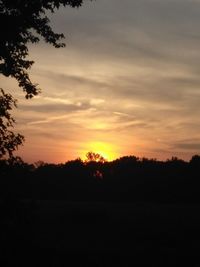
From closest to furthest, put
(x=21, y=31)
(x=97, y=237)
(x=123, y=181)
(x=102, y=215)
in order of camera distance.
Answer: (x=21, y=31), (x=97, y=237), (x=102, y=215), (x=123, y=181)

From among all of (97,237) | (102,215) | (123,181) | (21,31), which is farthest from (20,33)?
(123,181)

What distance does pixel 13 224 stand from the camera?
16.6 metres

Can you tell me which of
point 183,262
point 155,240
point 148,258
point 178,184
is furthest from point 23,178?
point 178,184

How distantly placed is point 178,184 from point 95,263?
80368mm

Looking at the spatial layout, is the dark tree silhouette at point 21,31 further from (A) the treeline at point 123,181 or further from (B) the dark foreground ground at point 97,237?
(A) the treeline at point 123,181

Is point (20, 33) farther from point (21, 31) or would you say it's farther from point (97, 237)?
point (97, 237)

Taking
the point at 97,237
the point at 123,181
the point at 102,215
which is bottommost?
the point at 97,237

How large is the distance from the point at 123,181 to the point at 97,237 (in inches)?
2476

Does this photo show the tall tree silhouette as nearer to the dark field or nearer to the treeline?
the dark field

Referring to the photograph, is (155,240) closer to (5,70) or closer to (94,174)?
(5,70)

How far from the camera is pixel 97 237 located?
57.9 m

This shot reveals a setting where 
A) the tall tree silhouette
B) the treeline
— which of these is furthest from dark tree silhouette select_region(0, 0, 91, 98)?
the treeline

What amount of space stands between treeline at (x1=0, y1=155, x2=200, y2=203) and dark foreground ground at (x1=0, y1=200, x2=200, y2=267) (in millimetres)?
24666

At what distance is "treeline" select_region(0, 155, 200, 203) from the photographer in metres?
114
